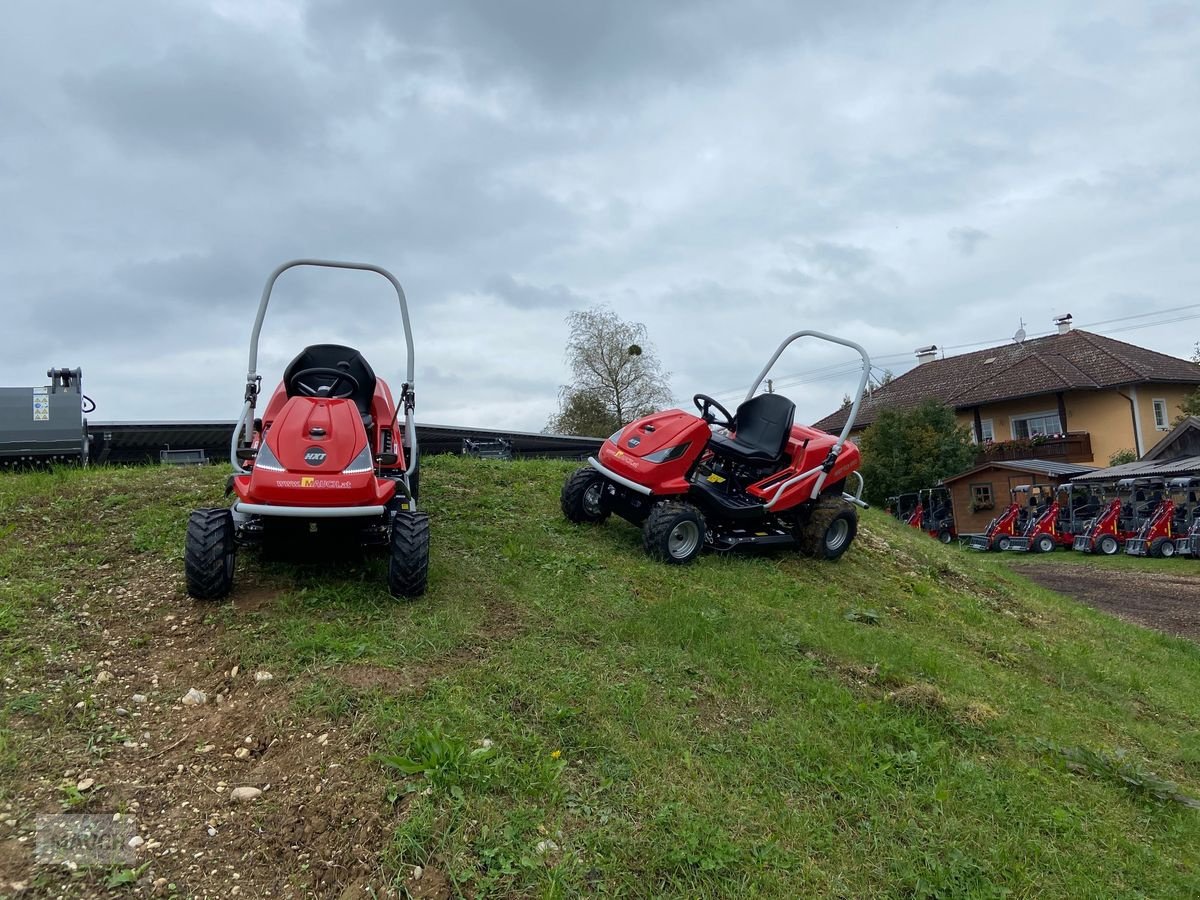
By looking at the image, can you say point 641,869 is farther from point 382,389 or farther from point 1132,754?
point 382,389

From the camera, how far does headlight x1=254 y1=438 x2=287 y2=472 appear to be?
5.03 m

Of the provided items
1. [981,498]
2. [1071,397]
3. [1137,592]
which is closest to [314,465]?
[1137,592]

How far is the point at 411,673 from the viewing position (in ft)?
14.2

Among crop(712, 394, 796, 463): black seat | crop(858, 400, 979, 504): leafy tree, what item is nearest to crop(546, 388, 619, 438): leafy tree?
crop(858, 400, 979, 504): leafy tree

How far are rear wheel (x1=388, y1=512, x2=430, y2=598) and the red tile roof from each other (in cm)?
3082

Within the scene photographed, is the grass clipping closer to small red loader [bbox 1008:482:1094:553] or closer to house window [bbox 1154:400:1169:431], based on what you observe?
small red loader [bbox 1008:482:1094:553]

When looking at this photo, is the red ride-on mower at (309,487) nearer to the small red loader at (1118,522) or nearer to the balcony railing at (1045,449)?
the small red loader at (1118,522)

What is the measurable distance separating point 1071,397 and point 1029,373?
199cm

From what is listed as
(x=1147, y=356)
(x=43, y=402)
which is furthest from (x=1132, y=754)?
(x=1147, y=356)

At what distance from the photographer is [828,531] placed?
337 inches

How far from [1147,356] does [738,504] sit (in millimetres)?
35495

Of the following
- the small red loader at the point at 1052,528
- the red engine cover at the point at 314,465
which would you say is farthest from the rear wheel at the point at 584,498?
the small red loader at the point at 1052,528

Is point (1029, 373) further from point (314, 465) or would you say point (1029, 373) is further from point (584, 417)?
point (314, 465)

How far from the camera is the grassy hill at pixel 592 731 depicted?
312cm
